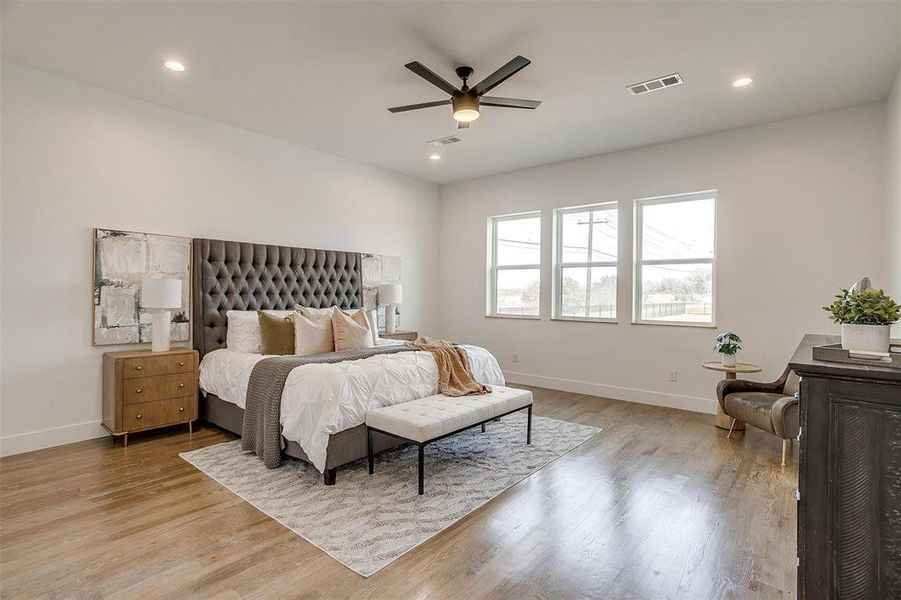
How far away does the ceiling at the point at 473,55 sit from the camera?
2746mm

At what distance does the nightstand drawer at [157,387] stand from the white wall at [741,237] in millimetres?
4087

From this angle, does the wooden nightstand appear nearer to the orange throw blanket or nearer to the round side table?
the orange throw blanket

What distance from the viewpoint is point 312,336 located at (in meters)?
4.22

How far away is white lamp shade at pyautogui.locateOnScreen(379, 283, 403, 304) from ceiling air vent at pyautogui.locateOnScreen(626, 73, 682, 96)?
3.52m

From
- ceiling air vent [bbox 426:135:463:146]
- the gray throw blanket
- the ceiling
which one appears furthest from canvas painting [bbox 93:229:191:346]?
ceiling air vent [bbox 426:135:463:146]

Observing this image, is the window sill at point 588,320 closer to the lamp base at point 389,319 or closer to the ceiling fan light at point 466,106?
the lamp base at point 389,319

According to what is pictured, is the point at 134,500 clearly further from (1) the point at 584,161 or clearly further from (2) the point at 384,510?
(1) the point at 584,161

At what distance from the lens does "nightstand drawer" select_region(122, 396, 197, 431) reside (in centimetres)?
369

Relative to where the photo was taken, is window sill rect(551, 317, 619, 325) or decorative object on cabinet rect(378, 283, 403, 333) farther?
decorative object on cabinet rect(378, 283, 403, 333)

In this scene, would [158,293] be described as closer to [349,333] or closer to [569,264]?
[349,333]

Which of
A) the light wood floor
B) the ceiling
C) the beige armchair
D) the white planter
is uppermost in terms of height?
the ceiling

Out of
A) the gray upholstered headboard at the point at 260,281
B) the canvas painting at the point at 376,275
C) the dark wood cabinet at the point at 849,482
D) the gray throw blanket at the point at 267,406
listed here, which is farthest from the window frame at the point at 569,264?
the dark wood cabinet at the point at 849,482

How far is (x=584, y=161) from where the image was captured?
5750mm

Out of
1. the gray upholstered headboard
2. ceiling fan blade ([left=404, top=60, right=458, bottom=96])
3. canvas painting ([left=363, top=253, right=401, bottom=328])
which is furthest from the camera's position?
canvas painting ([left=363, top=253, right=401, bottom=328])
